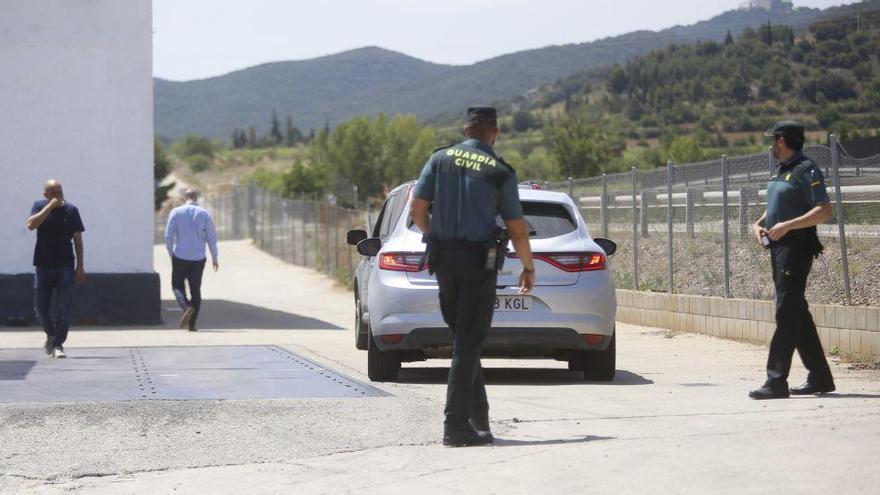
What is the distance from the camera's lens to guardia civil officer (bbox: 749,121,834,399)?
1055 centimetres

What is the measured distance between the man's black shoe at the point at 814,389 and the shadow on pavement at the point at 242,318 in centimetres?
1191

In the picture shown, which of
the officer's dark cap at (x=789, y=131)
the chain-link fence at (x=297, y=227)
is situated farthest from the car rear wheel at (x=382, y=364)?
the chain-link fence at (x=297, y=227)

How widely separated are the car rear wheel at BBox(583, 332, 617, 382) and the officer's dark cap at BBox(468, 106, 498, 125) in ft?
13.5

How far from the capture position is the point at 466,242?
8.66m

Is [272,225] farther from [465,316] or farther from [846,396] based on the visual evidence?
[465,316]

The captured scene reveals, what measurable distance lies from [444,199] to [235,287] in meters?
27.9

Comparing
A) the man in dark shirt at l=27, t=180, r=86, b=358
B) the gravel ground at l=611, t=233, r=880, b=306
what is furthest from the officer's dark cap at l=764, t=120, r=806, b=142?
the man in dark shirt at l=27, t=180, r=86, b=358

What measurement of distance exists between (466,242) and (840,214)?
6932 mm

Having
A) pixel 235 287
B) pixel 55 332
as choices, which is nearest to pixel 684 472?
pixel 55 332

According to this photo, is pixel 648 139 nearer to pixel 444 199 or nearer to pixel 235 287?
pixel 235 287

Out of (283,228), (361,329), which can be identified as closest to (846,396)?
(361,329)

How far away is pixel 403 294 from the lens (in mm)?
12070

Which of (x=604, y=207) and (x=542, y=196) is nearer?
(x=542, y=196)

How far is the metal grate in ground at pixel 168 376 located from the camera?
11.1 meters
